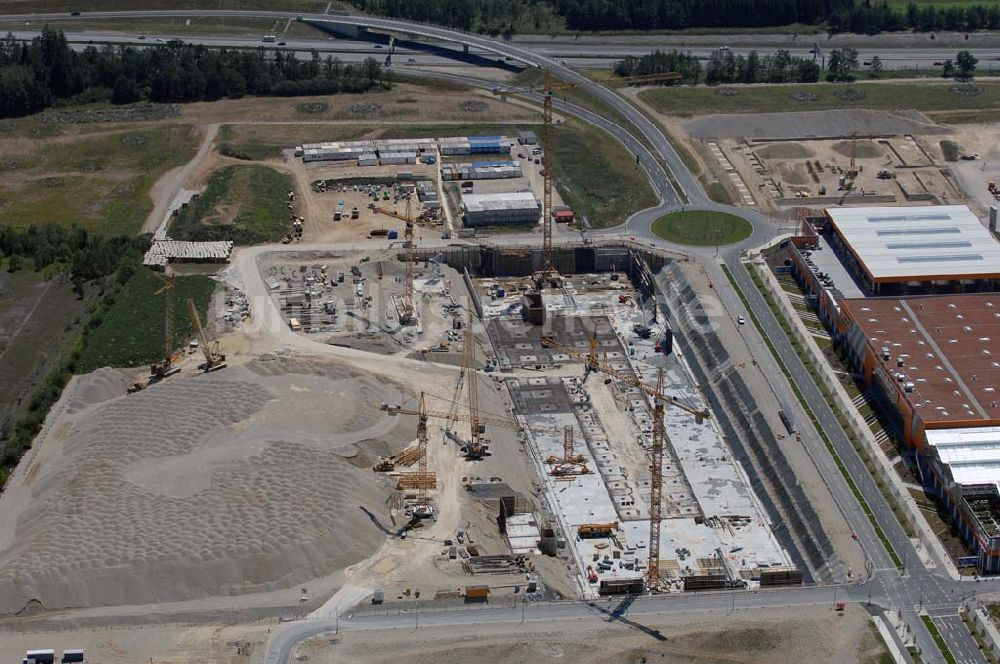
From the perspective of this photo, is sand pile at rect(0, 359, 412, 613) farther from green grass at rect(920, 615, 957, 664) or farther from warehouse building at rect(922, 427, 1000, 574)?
warehouse building at rect(922, 427, 1000, 574)

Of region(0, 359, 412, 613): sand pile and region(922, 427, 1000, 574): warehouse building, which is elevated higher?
region(922, 427, 1000, 574): warehouse building

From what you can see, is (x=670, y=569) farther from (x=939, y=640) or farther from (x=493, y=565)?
(x=939, y=640)

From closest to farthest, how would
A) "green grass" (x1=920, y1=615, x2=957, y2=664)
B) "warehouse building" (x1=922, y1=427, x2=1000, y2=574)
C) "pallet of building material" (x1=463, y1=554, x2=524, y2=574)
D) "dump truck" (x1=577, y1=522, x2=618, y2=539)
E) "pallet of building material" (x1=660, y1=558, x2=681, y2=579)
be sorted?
"green grass" (x1=920, y1=615, x2=957, y2=664)
"pallet of building material" (x1=463, y1=554, x2=524, y2=574)
"warehouse building" (x1=922, y1=427, x2=1000, y2=574)
"pallet of building material" (x1=660, y1=558, x2=681, y2=579)
"dump truck" (x1=577, y1=522, x2=618, y2=539)

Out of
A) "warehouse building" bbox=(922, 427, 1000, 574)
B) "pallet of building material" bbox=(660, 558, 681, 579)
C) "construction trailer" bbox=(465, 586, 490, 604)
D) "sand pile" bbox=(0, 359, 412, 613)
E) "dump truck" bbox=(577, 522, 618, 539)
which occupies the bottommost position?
"pallet of building material" bbox=(660, 558, 681, 579)

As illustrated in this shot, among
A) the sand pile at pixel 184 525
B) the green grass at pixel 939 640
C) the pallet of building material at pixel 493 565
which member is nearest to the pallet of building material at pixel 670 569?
the pallet of building material at pixel 493 565

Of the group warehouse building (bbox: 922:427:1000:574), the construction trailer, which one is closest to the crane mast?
the construction trailer

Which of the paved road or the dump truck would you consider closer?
the paved road

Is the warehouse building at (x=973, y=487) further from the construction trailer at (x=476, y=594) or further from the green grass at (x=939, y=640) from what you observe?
the construction trailer at (x=476, y=594)

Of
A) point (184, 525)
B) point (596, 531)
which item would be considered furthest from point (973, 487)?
point (184, 525)

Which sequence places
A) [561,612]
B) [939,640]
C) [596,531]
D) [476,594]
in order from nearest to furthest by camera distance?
1. [939,640]
2. [561,612]
3. [476,594]
4. [596,531]
